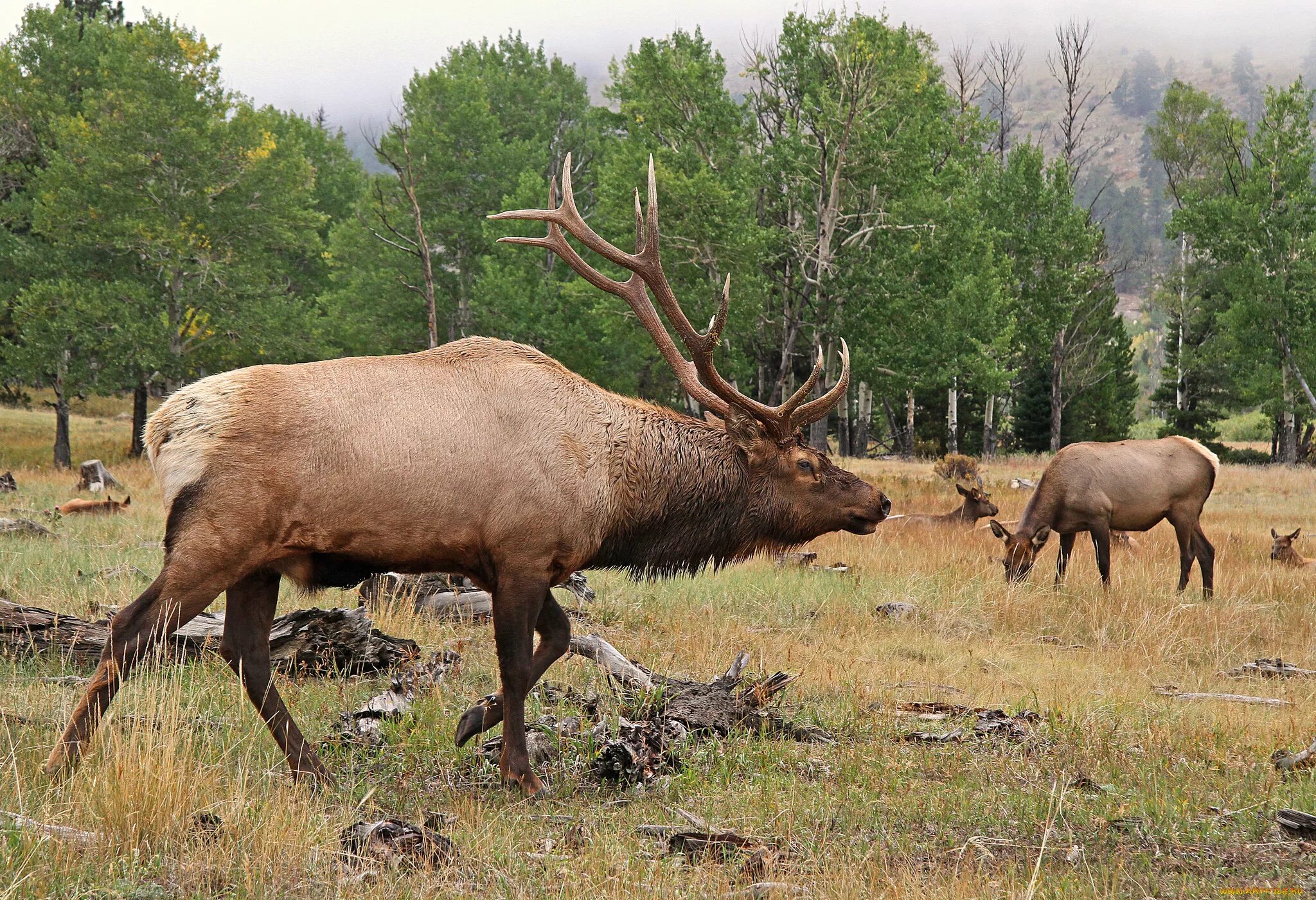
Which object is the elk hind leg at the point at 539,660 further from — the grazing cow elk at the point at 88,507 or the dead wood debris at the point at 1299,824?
the grazing cow elk at the point at 88,507

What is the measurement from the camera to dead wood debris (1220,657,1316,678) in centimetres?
662

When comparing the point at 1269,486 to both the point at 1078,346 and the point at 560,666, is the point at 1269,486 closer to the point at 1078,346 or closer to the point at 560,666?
the point at 1078,346

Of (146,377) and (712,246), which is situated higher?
(712,246)

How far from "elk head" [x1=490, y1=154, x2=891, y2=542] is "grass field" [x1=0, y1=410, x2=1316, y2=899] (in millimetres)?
1027

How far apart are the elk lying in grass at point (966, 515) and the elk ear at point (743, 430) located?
8151 mm

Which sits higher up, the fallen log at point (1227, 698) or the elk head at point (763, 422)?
the elk head at point (763, 422)

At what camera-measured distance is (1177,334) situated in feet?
127

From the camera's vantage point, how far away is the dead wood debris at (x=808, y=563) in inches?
389

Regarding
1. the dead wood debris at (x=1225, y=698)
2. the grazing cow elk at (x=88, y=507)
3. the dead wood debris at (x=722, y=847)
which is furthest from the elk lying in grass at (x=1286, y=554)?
the grazing cow elk at (x=88, y=507)

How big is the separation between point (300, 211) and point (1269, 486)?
23.8 metres

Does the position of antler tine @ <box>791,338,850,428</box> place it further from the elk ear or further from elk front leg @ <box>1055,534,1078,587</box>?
elk front leg @ <box>1055,534,1078,587</box>

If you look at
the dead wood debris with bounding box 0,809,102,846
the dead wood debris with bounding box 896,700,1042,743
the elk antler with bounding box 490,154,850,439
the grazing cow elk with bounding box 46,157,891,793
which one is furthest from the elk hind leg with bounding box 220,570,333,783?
the dead wood debris with bounding box 896,700,1042,743

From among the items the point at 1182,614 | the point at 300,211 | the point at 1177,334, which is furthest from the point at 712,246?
the point at 1177,334

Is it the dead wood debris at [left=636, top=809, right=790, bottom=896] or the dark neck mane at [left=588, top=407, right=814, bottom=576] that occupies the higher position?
the dark neck mane at [left=588, top=407, right=814, bottom=576]
